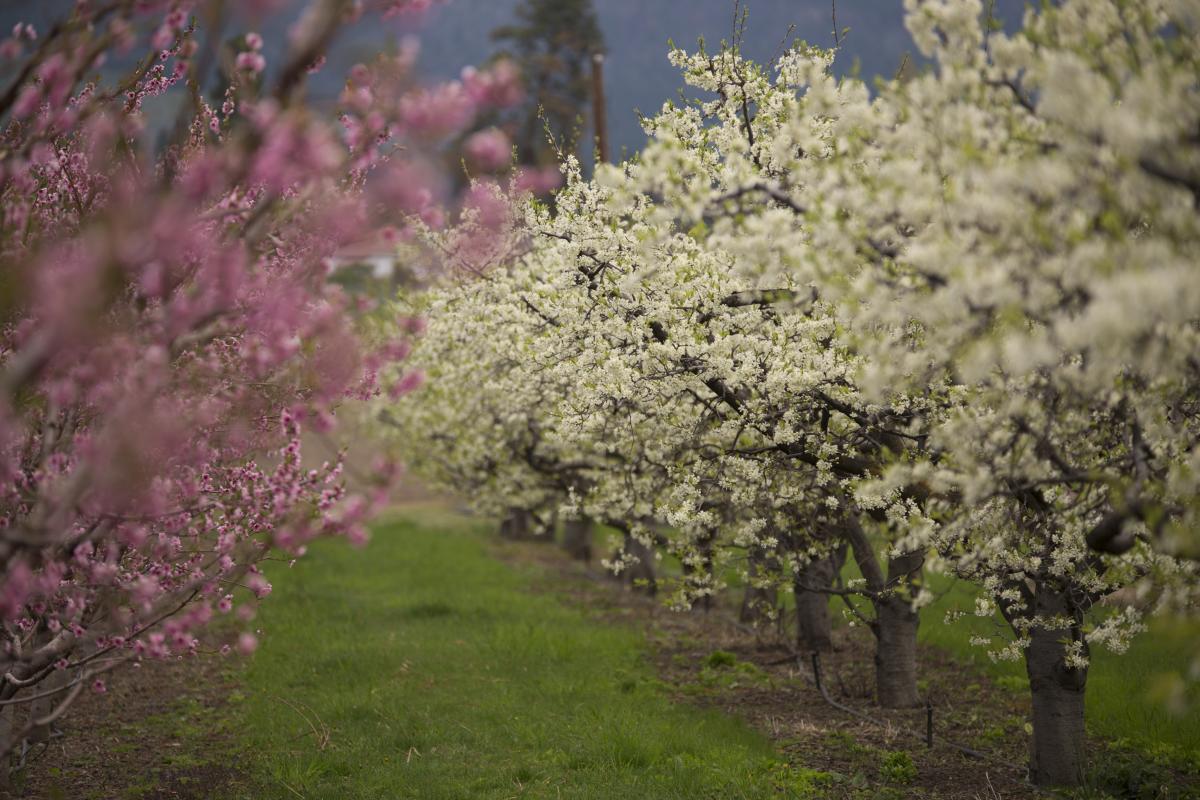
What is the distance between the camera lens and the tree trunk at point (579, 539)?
2469 cm

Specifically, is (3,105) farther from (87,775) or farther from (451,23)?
(451,23)

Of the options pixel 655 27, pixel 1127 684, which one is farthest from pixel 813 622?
pixel 655 27

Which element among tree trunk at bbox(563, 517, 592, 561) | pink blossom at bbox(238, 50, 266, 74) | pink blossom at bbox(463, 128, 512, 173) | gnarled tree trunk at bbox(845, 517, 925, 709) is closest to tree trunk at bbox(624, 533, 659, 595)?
tree trunk at bbox(563, 517, 592, 561)

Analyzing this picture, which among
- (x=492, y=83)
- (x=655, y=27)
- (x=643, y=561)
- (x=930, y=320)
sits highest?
(x=655, y=27)

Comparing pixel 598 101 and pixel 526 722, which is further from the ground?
pixel 598 101

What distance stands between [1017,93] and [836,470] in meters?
4.40

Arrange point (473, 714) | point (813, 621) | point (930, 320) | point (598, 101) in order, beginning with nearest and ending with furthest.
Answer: point (930, 320) → point (473, 714) → point (813, 621) → point (598, 101)

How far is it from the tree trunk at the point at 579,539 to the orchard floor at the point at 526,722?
9.03 meters

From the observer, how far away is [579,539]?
25.7 m

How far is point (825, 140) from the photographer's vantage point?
747 centimetres

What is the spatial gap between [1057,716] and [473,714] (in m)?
5.49

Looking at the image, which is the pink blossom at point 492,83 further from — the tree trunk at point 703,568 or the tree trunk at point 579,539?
the tree trunk at point 579,539

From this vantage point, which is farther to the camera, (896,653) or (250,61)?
(896,653)

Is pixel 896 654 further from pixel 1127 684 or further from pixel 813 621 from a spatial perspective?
pixel 813 621
